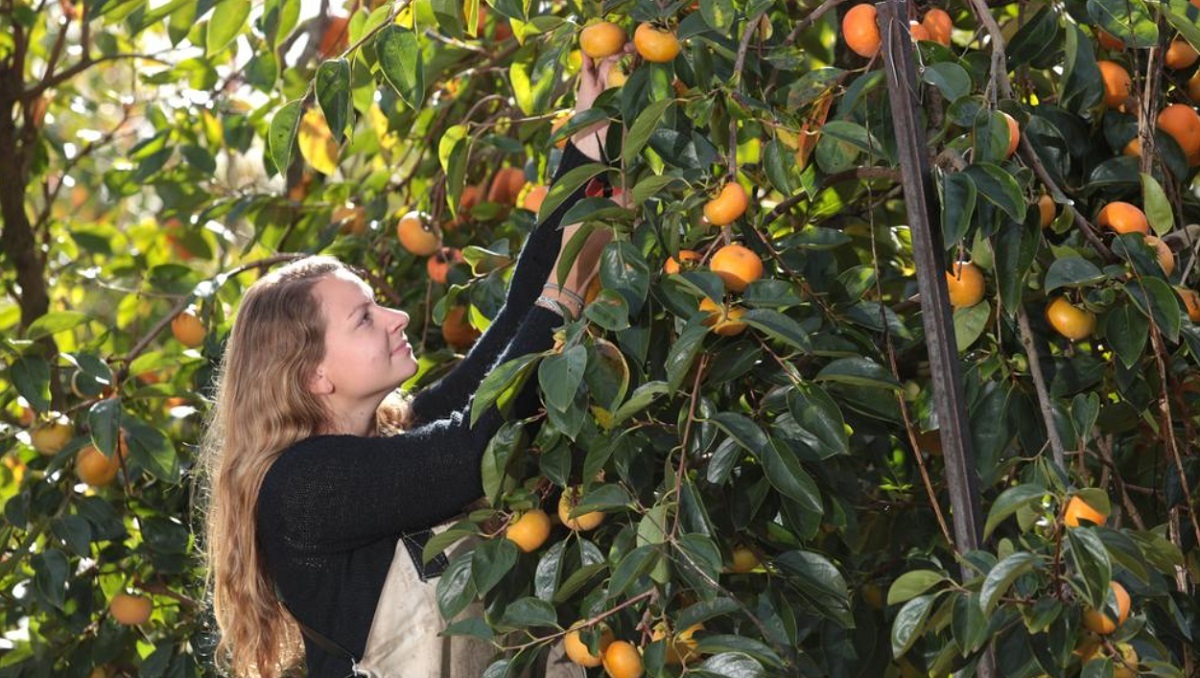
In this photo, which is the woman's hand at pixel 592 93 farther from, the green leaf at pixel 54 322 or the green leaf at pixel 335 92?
the green leaf at pixel 54 322

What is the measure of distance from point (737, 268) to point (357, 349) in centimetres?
60

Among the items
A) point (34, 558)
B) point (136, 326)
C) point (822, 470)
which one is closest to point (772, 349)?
point (822, 470)

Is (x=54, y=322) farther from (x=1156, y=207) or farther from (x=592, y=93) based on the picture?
(x=1156, y=207)

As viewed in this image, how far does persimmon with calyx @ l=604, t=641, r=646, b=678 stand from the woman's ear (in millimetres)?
608

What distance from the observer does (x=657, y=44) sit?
1428 millimetres

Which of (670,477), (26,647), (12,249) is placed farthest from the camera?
(12,249)

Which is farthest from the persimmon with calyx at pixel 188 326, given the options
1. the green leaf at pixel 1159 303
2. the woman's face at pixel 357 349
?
the green leaf at pixel 1159 303

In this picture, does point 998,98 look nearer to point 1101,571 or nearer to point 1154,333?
point 1154,333

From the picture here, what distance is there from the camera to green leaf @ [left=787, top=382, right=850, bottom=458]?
4.15 feet

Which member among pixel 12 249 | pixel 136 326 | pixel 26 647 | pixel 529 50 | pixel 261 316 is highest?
pixel 529 50

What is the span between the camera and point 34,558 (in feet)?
6.40

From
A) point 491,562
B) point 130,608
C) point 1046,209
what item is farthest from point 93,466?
point 1046,209

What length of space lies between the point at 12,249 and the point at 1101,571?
6.87ft

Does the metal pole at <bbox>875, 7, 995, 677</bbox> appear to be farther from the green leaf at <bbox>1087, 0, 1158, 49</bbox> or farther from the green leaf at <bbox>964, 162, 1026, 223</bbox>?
the green leaf at <bbox>1087, 0, 1158, 49</bbox>
